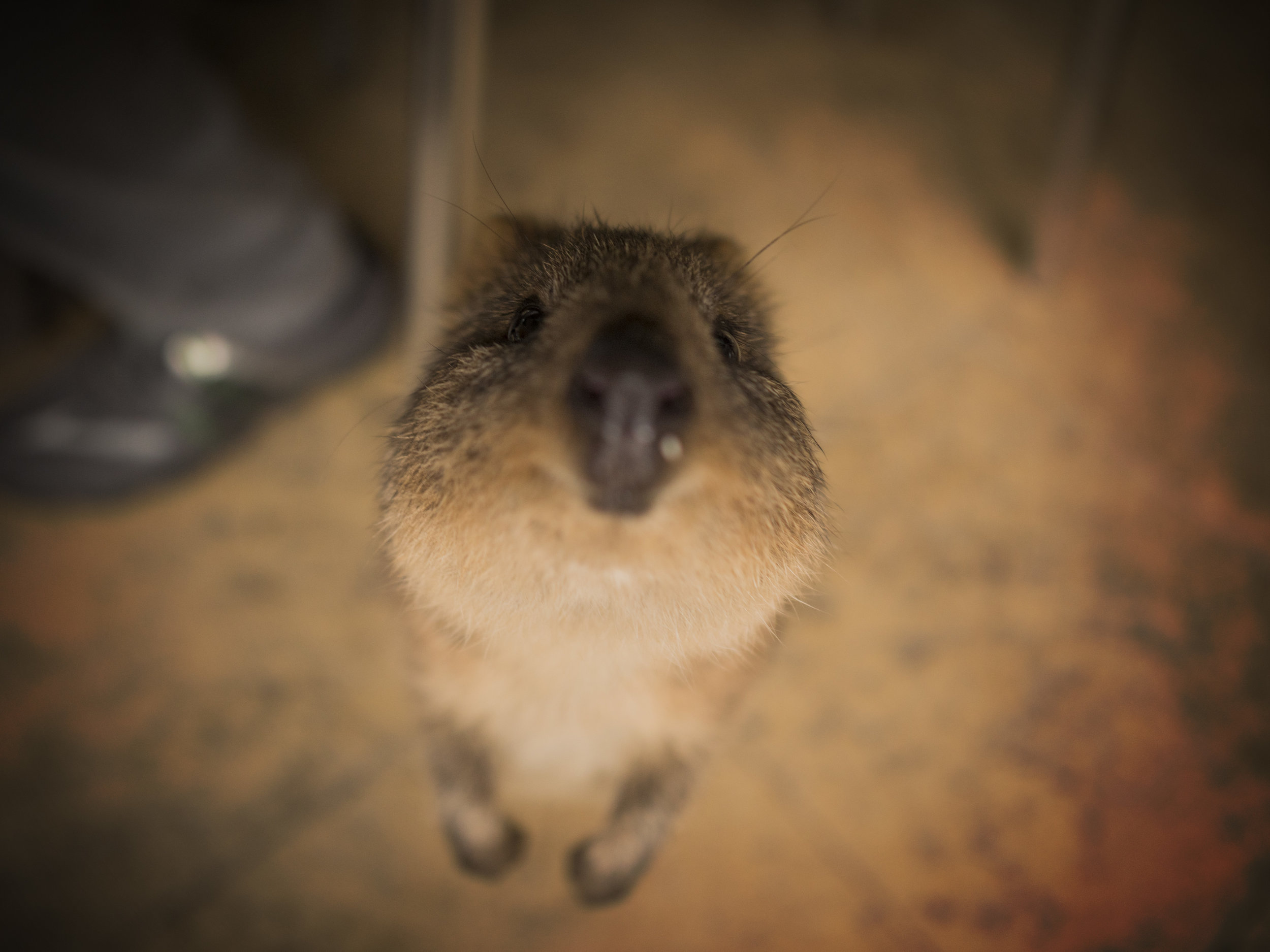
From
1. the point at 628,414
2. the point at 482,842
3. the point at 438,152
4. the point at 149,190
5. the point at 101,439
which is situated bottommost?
the point at 482,842

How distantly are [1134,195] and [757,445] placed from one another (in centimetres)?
279

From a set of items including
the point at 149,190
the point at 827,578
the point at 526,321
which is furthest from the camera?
the point at 827,578

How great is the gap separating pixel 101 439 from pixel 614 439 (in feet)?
7.12

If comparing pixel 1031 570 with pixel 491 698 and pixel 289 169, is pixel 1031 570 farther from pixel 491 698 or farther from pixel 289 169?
pixel 289 169

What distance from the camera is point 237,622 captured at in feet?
6.81

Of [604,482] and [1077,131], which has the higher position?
[604,482]

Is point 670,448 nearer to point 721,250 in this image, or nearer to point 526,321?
point 526,321

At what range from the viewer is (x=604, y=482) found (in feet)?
2.37

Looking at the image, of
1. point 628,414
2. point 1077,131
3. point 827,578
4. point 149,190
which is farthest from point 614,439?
point 1077,131

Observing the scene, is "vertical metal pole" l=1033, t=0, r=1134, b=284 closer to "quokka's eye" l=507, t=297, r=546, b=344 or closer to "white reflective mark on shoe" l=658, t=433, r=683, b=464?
"quokka's eye" l=507, t=297, r=546, b=344

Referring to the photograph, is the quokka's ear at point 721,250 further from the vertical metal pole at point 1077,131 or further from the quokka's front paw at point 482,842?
the vertical metal pole at point 1077,131

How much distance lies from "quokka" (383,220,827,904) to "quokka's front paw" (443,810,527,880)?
34 cm

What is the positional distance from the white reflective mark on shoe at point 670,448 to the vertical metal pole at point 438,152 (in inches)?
29.3

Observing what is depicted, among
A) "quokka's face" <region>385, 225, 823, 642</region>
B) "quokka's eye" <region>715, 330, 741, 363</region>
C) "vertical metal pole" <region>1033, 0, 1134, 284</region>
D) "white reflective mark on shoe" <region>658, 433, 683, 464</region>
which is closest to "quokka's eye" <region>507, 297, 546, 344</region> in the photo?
"quokka's face" <region>385, 225, 823, 642</region>
